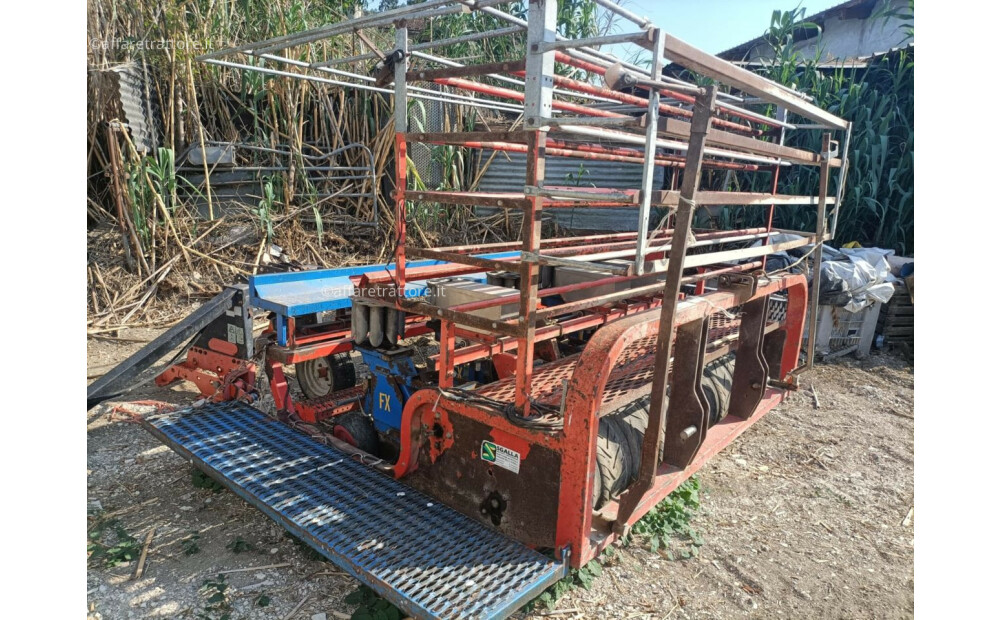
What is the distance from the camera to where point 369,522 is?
2.87 m

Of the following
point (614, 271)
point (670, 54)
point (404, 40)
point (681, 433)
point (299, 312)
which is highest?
point (404, 40)

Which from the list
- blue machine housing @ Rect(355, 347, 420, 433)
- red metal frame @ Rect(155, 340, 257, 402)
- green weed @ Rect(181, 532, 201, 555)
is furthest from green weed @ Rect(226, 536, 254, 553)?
red metal frame @ Rect(155, 340, 257, 402)

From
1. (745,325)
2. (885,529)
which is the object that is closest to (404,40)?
(745,325)

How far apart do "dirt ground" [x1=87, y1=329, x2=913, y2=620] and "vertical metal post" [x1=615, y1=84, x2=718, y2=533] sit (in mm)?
730

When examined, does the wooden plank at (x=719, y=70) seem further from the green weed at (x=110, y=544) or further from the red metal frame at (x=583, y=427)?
the green weed at (x=110, y=544)

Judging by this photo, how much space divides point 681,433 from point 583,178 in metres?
6.88

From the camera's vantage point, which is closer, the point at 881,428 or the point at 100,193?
the point at 881,428

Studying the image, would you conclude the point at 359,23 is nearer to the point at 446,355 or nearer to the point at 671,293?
the point at 446,355

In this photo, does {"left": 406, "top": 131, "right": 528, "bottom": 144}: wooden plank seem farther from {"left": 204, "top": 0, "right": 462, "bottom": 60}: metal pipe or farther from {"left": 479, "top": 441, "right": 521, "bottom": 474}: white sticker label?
{"left": 479, "top": 441, "right": 521, "bottom": 474}: white sticker label

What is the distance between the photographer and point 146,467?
163 inches

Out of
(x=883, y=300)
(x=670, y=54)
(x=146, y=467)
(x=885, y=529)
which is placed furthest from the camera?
(x=883, y=300)

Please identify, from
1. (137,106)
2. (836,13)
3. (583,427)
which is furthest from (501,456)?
(836,13)

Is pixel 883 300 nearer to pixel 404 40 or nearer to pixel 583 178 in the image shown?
pixel 583 178

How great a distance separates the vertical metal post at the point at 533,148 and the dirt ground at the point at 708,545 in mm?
1227
